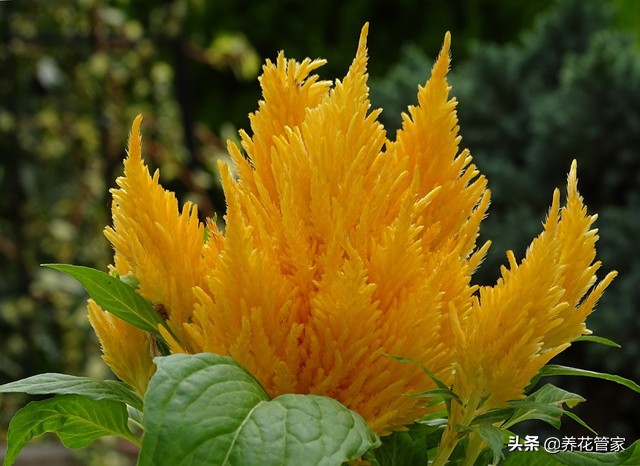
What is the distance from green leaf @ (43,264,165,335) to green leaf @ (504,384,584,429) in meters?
0.28

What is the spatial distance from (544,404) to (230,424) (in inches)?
9.4

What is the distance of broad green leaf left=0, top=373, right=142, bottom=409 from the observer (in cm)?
83

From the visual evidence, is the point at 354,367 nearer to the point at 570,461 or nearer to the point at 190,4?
the point at 570,461

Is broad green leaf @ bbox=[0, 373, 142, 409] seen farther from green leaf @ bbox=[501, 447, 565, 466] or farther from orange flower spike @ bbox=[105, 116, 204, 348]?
green leaf @ bbox=[501, 447, 565, 466]

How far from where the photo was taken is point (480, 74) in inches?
157

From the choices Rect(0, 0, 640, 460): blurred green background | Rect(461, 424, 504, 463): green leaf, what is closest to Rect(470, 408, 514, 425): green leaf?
Rect(461, 424, 504, 463): green leaf

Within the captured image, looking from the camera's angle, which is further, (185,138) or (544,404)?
(185,138)

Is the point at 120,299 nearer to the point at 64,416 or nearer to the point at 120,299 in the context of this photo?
the point at 120,299

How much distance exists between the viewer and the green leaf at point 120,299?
829mm

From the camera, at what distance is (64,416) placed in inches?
35.4
